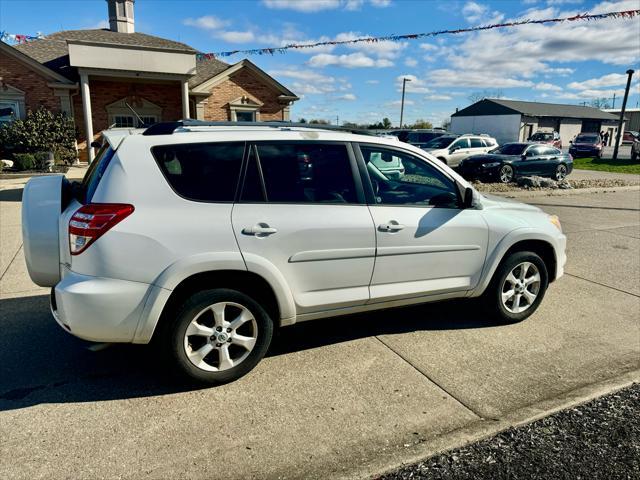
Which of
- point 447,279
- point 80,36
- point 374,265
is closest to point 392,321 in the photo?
point 447,279

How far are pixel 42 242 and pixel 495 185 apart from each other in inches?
602

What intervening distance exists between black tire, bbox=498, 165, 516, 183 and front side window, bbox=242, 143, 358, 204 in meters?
15.0

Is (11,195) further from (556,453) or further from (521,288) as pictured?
(556,453)

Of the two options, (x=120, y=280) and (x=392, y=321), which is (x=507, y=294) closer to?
(x=392, y=321)

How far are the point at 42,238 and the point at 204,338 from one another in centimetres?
126

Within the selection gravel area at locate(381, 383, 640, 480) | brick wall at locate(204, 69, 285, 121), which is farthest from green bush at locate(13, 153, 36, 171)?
gravel area at locate(381, 383, 640, 480)

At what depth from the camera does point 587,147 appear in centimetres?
3291

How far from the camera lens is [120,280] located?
287cm

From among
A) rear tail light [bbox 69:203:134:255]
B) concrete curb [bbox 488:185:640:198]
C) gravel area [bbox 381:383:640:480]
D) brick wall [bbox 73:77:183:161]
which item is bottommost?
gravel area [bbox 381:383:640:480]

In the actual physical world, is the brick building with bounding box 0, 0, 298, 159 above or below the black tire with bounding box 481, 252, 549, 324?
above

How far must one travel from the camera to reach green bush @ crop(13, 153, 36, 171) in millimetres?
15703

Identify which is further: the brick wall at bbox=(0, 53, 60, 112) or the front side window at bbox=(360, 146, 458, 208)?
the brick wall at bbox=(0, 53, 60, 112)

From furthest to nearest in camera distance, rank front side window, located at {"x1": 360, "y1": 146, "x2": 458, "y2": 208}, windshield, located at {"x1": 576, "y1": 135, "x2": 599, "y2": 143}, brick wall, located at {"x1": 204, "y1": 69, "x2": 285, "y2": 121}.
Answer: windshield, located at {"x1": 576, "y1": 135, "x2": 599, "y2": 143}, brick wall, located at {"x1": 204, "y1": 69, "x2": 285, "y2": 121}, front side window, located at {"x1": 360, "y1": 146, "x2": 458, "y2": 208}

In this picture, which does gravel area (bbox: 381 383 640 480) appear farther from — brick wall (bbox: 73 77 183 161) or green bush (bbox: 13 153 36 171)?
brick wall (bbox: 73 77 183 161)
